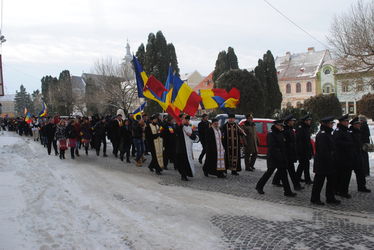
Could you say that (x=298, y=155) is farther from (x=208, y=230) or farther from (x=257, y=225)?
(x=208, y=230)

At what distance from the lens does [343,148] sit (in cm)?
717

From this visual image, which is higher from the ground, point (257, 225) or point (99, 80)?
point (99, 80)

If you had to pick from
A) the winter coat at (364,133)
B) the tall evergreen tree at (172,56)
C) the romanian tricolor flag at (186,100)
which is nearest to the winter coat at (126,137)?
the romanian tricolor flag at (186,100)

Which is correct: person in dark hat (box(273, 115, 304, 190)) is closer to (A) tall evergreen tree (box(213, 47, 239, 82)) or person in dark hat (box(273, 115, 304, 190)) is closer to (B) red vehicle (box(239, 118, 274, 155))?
(B) red vehicle (box(239, 118, 274, 155))

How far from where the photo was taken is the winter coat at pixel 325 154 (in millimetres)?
6547

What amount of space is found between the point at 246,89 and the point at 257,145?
15823mm

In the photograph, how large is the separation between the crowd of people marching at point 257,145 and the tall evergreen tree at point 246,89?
13.2 m

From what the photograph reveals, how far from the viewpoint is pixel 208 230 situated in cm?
523

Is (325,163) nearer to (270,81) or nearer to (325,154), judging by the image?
(325,154)

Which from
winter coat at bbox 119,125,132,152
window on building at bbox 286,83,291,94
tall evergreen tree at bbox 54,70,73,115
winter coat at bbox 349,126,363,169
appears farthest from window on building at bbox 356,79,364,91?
tall evergreen tree at bbox 54,70,73,115

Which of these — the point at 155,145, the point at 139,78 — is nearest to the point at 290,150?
the point at 155,145

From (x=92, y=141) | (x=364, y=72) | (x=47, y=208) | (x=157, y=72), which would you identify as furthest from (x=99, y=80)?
(x=47, y=208)

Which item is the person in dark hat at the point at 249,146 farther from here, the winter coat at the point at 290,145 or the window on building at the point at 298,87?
the window on building at the point at 298,87

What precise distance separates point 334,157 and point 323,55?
54.5 metres
